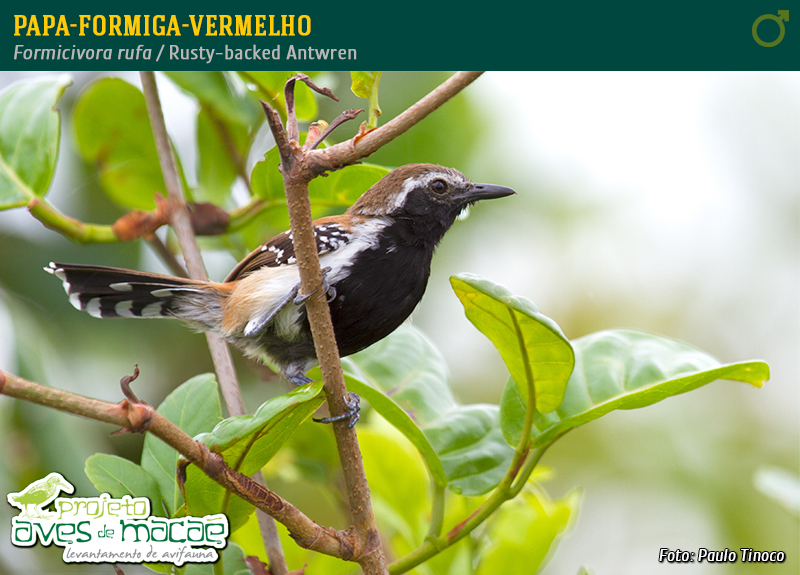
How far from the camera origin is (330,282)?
8.02 feet

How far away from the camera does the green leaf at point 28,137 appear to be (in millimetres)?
2236

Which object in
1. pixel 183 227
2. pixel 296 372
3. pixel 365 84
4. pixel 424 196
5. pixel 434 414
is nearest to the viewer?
pixel 365 84

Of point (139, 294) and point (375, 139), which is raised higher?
point (375, 139)

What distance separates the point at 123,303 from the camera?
8.88 ft

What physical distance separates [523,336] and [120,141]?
1937 millimetres

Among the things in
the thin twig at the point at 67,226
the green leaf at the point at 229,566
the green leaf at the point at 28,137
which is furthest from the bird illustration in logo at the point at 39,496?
the green leaf at the point at 28,137

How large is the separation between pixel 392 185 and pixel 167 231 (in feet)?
3.33

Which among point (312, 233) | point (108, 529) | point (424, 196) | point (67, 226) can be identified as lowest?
point (108, 529)

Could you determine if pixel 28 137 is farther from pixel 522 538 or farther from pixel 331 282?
pixel 522 538

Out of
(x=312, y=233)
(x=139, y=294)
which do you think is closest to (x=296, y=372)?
(x=139, y=294)

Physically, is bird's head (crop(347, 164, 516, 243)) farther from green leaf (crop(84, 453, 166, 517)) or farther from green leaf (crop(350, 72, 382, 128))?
green leaf (crop(84, 453, 166, 517))
